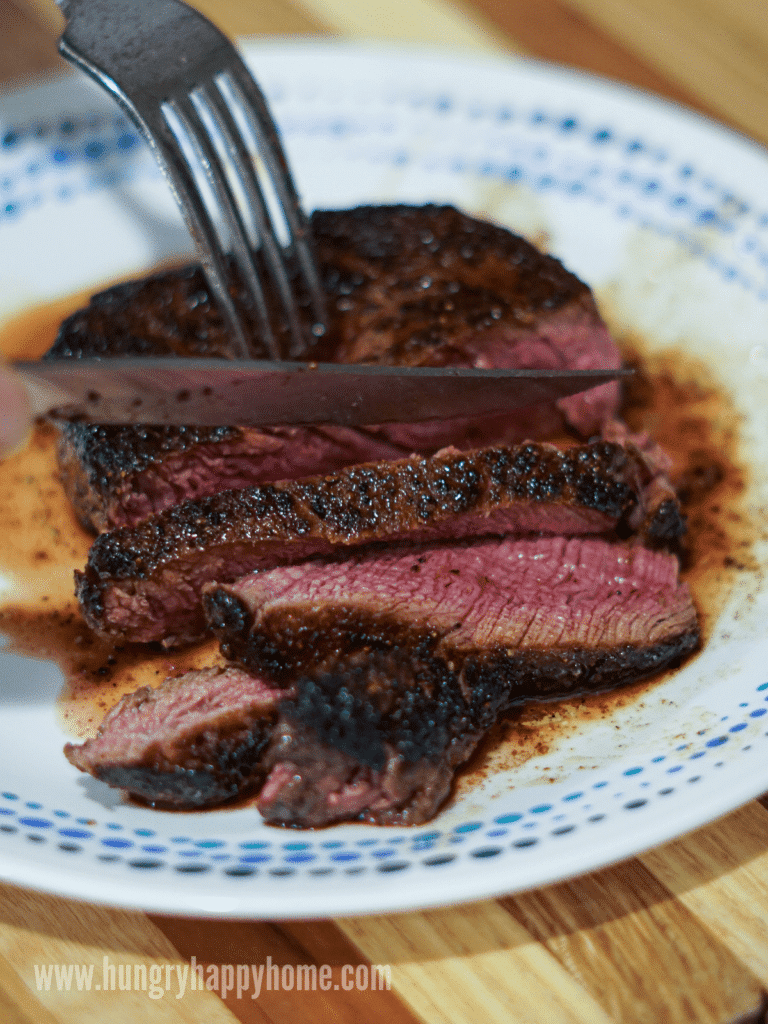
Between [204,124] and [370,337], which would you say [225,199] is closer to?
[204,124]

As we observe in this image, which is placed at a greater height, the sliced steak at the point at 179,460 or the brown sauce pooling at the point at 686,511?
the brown sauce pooling at the point at 686,511

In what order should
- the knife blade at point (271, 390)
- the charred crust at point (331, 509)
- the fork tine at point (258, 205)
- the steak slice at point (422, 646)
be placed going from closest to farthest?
the steak slice at point (422, 646) → the knife blade at point (271, 390) → the charred crust at point (331, 509) → the fork tine at point (258, 205)

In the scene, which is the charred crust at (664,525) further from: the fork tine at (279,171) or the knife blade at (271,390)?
the fork tine at (279,171)

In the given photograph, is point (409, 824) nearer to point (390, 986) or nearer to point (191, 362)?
point (390, 986)

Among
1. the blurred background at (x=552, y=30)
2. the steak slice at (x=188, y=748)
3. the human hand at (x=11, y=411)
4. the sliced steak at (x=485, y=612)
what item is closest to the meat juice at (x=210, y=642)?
the sliced steak at (x=485, y=612)

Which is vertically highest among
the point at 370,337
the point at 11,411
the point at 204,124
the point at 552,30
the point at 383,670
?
the point at 552,30

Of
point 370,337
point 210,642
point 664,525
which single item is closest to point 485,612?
point 664,525

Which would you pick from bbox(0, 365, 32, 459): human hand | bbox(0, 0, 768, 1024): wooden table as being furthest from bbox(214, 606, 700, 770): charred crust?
bbox(0, 365, 32, 459): human hand
